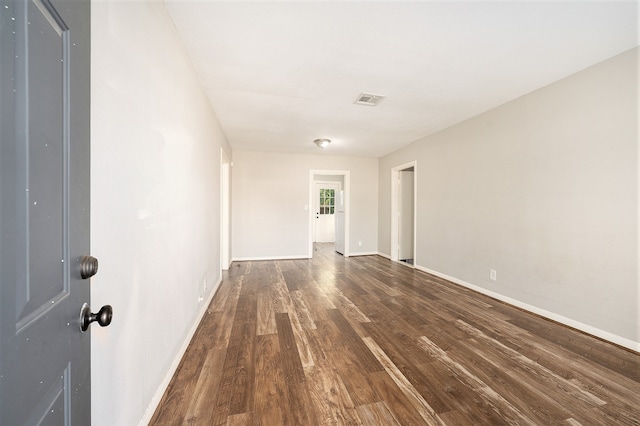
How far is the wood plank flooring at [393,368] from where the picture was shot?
56.4 inches

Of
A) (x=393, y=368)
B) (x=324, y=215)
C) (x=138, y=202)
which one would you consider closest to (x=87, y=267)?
(x=138, y=202)

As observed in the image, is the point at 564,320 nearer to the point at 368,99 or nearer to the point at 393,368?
the point at 393,368

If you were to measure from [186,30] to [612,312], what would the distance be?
13.8 feet

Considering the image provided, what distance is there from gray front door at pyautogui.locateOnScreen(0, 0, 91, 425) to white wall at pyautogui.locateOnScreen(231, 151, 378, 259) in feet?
16.0

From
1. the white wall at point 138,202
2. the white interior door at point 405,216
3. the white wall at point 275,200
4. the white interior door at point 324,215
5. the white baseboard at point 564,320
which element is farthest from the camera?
the white interior door at point 324,215

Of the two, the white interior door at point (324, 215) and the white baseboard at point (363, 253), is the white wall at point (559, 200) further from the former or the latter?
the white interior door at point (324, 215)

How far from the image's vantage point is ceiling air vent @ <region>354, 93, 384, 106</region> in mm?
2891

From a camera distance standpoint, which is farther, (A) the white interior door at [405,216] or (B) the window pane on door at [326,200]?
(B) the window pane on door at [326,200]

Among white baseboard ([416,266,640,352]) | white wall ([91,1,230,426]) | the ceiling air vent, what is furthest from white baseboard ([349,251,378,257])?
white wall ([91,1,230,426])

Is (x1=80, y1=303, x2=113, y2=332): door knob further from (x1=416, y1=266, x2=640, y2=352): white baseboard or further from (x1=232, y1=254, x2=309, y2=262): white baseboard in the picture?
(x1=232, y1=254, x2=309, y2=262): white baseboard

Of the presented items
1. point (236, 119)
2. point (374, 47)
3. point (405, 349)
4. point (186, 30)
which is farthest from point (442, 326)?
point (236, 119)

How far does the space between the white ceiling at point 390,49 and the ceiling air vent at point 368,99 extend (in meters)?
0.08

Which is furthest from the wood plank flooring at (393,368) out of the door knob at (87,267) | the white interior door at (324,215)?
the white interior door at (324,215)

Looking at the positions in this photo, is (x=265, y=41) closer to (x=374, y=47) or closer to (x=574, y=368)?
(x=374, y=47)
